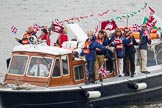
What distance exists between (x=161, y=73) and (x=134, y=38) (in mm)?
1834

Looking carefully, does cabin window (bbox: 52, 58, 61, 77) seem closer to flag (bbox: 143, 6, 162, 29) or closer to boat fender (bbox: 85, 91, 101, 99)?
boat fender (bbox: 85, 91, 101, 99)

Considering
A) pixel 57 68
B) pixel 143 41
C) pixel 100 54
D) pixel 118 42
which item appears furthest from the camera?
pixel 143 41

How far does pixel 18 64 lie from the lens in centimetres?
2252

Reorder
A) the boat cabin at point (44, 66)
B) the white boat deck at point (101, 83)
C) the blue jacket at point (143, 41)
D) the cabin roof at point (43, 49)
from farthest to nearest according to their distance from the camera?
the blue jacket at point (143, 41)
the cabin roof at point (43, 49)
the boat cabin at point (44, 66)
the white boat deck at point (101, 83)

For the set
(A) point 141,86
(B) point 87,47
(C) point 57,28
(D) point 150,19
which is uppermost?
(D) point 150,19

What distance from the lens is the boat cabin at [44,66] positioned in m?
22.0

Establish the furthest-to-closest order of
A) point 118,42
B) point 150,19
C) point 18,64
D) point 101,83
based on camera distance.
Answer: point 150,19 → point 118,42 → point 101,83 → point 18,64

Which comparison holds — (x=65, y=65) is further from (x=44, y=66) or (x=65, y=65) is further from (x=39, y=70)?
(x=39, y=70)

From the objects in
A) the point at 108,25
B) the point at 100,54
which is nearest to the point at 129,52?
the point at 100,54

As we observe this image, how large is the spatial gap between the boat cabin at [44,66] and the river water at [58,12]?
16.4 m

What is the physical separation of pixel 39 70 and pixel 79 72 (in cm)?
145

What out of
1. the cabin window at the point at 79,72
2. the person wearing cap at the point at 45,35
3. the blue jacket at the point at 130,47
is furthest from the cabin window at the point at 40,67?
the blue jacket at the point at 130,47

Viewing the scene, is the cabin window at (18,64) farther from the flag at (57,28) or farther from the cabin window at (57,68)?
the flag at (57,28)

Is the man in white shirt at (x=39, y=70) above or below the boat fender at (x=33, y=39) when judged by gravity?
below
